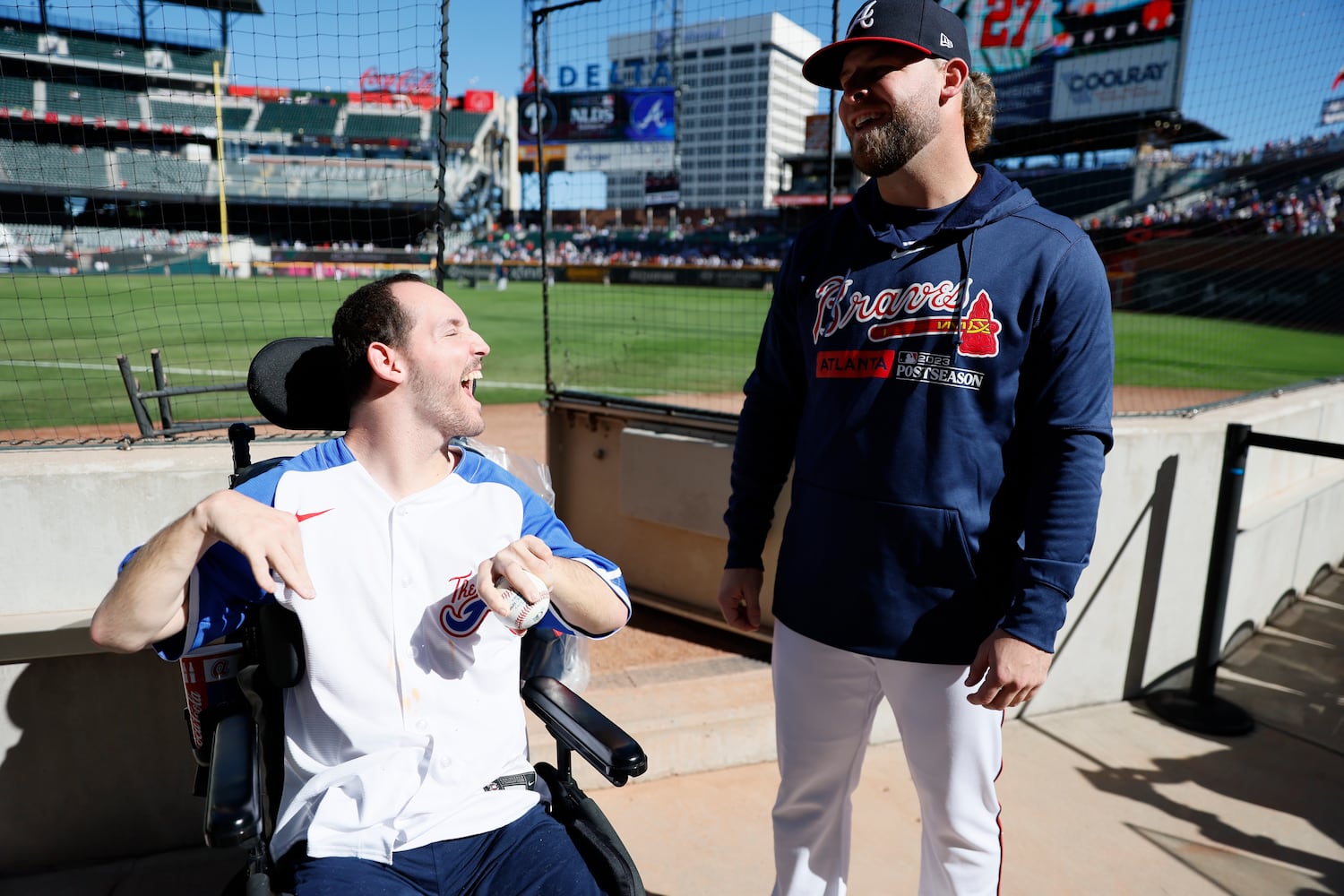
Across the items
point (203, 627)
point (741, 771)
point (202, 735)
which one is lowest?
point (741, 771)

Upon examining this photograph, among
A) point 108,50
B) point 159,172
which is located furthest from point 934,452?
point 108,50

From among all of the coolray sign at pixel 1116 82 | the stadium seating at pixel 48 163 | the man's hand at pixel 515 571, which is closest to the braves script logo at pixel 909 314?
the man's hand at pixel 515 571

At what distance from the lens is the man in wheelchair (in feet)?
4.81

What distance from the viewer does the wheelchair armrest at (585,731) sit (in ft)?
5.05

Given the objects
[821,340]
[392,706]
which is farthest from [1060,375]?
[392,706]

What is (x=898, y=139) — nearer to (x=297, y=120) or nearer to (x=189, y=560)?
(x=189, y=560)

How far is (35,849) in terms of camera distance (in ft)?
8.04

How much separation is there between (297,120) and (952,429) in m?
44.6

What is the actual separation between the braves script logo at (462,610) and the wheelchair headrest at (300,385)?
462 millimetres

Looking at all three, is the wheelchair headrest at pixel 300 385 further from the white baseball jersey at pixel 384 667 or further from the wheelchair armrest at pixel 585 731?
the wheelchair armrest at pixel 585 731

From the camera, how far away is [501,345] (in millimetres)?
16344

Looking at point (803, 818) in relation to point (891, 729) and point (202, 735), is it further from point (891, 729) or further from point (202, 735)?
point (891, 729)

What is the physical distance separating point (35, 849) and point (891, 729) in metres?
2.84

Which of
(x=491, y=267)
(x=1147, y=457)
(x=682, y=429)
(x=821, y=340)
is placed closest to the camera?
(x=821, y=340)
